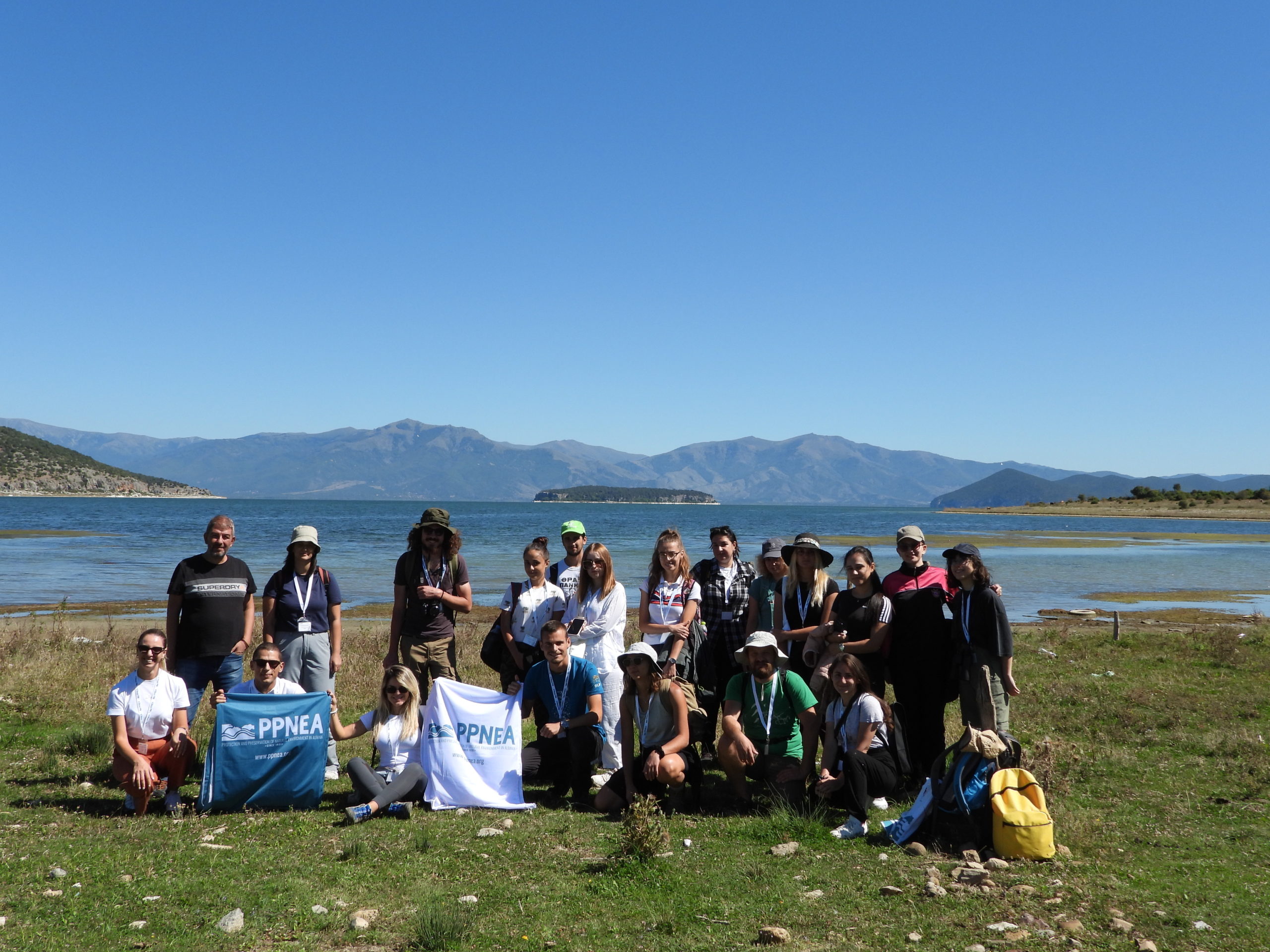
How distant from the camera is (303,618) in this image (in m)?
8.22

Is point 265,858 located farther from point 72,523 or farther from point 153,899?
point 72,523

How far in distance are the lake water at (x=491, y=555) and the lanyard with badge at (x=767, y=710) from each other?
66.6 ft

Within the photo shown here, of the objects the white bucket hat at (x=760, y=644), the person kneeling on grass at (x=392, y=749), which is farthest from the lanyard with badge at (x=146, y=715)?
the white bucket hat at (x=760, y=644)

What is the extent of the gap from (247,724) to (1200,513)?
5483 inches

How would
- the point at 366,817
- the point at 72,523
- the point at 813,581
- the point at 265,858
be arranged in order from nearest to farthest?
the point at 265,858
the point at 366,817
the point at 813,581
the point at 72,523

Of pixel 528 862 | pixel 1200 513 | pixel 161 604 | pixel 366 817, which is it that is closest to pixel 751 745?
pixel 528 862

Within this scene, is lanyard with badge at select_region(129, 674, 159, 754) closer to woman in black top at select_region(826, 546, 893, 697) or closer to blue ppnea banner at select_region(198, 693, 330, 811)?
blue ppnea banner at select_region(198, 693, 330, 811)

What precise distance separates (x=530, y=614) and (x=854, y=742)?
336 centimetres

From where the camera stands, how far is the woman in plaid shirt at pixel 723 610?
8.96 meters

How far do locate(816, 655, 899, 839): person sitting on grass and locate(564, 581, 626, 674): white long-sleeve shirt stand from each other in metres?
2.11

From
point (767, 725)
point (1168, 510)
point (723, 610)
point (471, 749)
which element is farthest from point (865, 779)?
point (1168, 510)

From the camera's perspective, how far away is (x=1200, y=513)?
400 ft

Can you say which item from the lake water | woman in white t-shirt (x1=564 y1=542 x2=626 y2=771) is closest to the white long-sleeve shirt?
woman in white t-shirt (x1=564 y1=542 x2=626 y2=771)

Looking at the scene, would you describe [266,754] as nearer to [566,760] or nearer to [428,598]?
[428,598]
